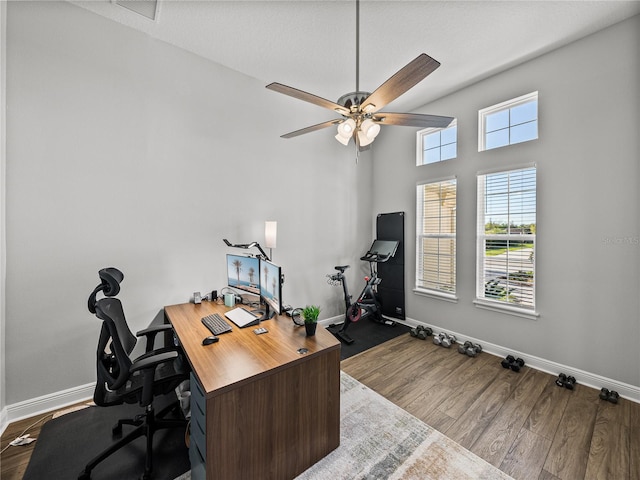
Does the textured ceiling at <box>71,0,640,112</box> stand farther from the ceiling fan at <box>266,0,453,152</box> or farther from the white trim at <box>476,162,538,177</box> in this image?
the white trim at <box>476,162,538,177</box>

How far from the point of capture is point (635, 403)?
2154 mm

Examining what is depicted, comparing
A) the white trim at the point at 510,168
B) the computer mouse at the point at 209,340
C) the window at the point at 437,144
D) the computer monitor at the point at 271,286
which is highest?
the window at the point at 437,144

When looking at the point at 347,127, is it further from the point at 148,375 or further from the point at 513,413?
the point at 513,413

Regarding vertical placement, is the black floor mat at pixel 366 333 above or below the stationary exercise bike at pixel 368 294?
below

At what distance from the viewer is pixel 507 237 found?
296cm

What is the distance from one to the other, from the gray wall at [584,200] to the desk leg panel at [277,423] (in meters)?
2.47

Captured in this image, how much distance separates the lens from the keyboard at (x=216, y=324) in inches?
73.1

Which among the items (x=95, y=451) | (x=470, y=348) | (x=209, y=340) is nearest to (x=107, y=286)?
(x=209, y=340)

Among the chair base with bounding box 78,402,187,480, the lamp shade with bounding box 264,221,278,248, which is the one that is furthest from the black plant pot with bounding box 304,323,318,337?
the lamp shade with bounding box 264,221,278,248

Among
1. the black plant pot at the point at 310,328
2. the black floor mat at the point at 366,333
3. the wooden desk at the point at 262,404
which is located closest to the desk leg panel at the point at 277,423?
the wooden desk at the point at 262,404

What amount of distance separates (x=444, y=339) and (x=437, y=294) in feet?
1.96

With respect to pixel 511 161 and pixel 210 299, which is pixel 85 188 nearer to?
pixel 210 299

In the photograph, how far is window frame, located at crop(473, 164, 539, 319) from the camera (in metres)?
2.75

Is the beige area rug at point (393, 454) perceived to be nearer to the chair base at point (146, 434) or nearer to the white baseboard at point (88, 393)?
the chair base at point (146, 434)
